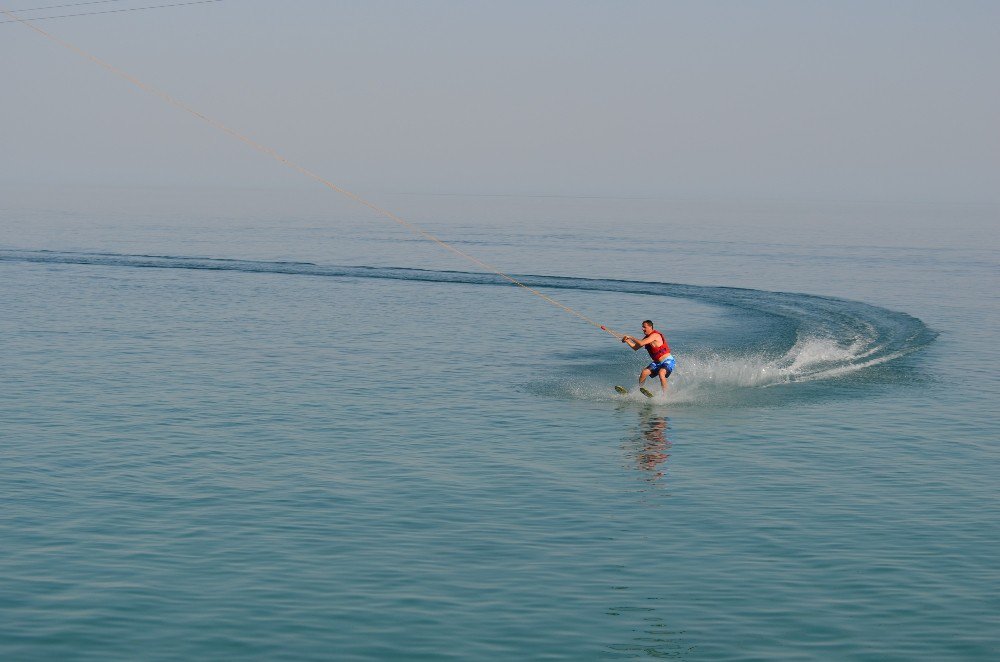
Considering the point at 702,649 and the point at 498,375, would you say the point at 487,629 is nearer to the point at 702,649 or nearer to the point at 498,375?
the point at 702,649

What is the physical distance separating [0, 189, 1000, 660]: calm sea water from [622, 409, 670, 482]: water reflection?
11 cm

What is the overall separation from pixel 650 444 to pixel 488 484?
5687mm

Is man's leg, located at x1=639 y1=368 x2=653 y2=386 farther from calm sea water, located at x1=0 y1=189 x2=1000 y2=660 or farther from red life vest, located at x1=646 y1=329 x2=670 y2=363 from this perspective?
calm sea water, located at x1=0 y1=189 x2=1000 y2=660

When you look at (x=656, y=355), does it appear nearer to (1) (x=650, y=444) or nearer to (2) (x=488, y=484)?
(1) (x=650, y=444)

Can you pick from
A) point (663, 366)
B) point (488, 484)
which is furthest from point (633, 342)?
point (488, 484)

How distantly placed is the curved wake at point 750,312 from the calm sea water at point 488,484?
0.30 m

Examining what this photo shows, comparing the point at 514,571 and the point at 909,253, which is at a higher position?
the point at 909,253

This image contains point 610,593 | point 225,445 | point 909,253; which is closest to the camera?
point 610,593

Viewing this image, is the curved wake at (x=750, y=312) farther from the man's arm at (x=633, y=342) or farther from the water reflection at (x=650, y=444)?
the water reflection at (x=650, y=444)

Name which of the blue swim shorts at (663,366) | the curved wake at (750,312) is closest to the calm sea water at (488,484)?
the curved wake at (750,312)

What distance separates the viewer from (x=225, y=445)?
84.8ft

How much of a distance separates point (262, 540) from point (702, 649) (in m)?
7.71

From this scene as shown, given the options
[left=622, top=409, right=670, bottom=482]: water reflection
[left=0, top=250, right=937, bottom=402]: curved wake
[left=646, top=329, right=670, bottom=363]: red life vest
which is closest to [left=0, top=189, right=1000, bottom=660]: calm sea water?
[left=622, top=409, right=670, bottom=482]: water reflection

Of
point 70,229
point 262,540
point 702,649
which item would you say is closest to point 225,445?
point 262,540
